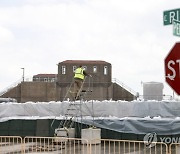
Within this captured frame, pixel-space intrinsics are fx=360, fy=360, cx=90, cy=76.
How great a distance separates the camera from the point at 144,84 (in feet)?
78.6

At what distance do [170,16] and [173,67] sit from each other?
41.8 inches

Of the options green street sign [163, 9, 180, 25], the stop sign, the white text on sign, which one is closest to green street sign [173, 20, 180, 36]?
green street sign [163, 9, 180, 25]

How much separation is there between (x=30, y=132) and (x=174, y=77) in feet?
52.0

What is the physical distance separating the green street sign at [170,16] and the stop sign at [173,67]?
26.4 inches

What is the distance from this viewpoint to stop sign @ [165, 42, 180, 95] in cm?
539

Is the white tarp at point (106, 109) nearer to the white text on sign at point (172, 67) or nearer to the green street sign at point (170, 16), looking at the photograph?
the green street sign at point (170, 16)

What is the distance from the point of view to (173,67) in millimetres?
5488

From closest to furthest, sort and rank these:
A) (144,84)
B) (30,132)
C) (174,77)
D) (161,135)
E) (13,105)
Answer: (174,77), (161,135), (30,132), (13,105), (144,84)

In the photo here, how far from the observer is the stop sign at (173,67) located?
5395mm

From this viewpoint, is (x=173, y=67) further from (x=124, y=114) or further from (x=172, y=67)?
(x=124, y=114)

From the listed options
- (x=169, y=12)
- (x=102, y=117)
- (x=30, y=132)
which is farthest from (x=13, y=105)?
(x=169, y=12)

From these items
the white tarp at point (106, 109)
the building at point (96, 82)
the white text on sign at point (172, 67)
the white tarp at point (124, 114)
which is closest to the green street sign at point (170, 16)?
the white text on sign at point (172, 67)

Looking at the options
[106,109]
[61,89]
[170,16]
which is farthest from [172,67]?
[61,89]

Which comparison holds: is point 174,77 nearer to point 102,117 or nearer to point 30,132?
point 102,117
